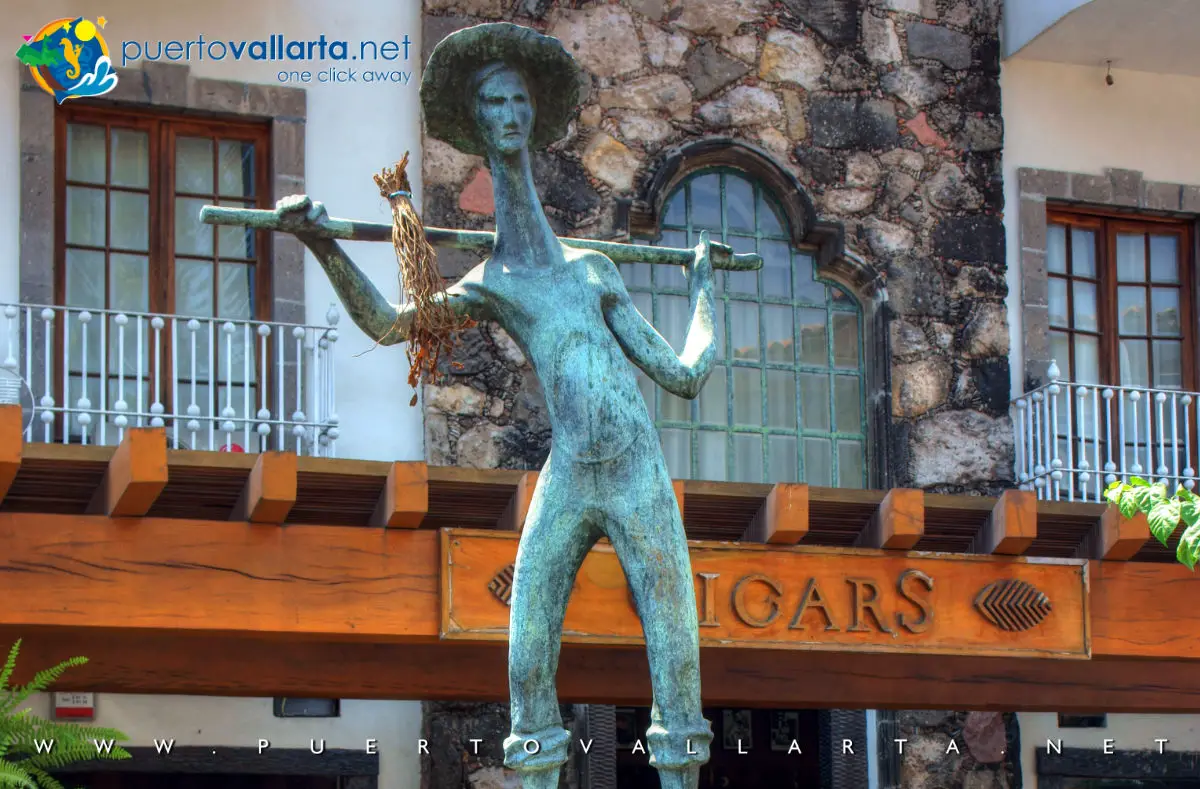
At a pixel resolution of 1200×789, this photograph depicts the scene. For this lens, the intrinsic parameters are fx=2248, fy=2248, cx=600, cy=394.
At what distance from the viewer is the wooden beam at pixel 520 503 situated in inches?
363

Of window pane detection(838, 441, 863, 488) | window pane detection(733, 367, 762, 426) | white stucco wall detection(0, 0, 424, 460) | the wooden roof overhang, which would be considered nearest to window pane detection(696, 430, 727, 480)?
window pane detection(733, 367, 762, 426)

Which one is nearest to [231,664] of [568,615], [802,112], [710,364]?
[568,615]

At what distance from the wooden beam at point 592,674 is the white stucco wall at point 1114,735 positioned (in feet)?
5.37

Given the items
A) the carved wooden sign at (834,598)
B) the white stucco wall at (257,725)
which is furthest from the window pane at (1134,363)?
the white stucco wall at (257,725)

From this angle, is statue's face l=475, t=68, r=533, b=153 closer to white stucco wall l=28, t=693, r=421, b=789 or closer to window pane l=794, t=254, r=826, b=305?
white stucco wall l=28, t=693, r=421, b=789

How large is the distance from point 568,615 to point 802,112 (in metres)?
4.67

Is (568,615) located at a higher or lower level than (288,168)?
lower

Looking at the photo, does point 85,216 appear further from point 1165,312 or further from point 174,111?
point 1165,312

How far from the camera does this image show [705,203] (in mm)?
12750

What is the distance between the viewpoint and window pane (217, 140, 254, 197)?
11977mm

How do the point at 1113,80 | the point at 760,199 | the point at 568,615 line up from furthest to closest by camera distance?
the point at 1113,80
the point at 760,199
the point at 568,615

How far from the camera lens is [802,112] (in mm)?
12969

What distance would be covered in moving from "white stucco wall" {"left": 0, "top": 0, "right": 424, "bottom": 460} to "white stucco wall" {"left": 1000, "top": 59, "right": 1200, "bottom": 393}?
367 cm

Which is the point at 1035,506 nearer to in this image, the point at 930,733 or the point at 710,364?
the point at 930,733
